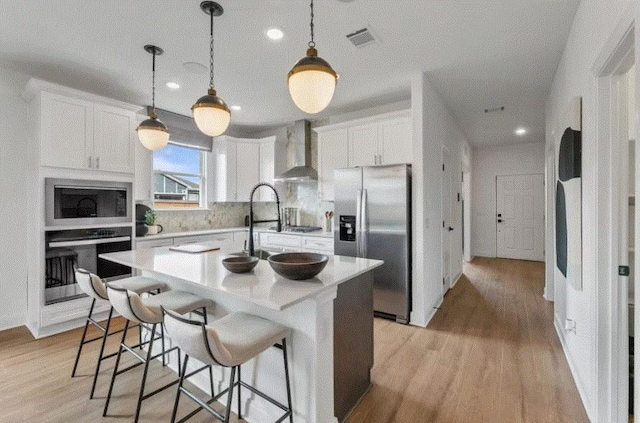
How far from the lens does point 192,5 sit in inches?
82.6

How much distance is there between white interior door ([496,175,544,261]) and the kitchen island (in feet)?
20.4

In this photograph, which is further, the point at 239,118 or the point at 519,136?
the point at 519,136

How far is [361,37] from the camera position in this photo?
8.23ft

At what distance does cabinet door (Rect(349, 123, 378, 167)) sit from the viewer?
12.7 feet

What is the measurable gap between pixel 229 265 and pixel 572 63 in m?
3.03

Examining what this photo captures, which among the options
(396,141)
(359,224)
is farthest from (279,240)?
(396,141)

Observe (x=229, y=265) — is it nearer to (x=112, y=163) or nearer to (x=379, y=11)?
(x=379, y=11)

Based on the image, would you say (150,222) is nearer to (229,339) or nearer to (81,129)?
(81,129)

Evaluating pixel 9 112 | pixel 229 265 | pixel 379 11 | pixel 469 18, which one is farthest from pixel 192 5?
pixel 9 112

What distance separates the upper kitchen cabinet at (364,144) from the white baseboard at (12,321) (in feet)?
12.4

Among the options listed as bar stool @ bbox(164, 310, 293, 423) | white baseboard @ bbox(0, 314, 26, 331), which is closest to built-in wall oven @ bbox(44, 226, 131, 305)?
white baseboard @ bbox(0, 314, 26, 331)

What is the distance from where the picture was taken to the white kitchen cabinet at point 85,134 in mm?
2986

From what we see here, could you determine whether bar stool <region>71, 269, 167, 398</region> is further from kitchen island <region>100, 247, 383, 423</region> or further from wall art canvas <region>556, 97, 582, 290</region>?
wall art canvas <region>556, 97, 582, 290</region>

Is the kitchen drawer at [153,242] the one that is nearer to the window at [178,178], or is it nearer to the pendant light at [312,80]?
the window at [178,178]
